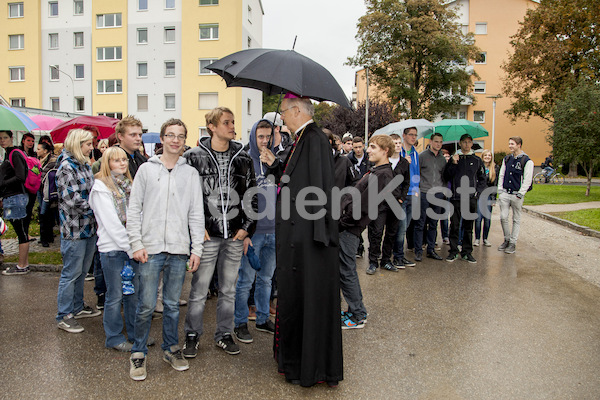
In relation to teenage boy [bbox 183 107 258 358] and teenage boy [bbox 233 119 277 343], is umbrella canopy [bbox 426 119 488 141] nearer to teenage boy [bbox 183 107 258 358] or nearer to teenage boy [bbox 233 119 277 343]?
teenage boy [bbox 233 119 277 343]

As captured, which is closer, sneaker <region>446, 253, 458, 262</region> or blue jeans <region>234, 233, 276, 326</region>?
blue jeans <region>234, 233, 276, 326</region>

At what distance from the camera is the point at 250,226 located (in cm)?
425

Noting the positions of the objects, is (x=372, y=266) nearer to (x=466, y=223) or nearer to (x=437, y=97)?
(x=466, y=223)

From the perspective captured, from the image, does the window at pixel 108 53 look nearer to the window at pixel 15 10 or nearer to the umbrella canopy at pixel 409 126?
the window at pixel 15 10

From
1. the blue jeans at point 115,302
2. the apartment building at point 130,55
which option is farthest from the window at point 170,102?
the blue jeans at point 115,302

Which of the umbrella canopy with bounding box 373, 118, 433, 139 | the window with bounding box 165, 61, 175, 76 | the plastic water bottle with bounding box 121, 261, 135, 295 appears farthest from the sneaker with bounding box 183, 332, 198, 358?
the window with bounding box 165, 61, 175, 76

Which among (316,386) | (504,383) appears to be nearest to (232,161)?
(316,386)

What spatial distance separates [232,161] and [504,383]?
3015 millimetres

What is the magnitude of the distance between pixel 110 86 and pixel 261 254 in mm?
39050

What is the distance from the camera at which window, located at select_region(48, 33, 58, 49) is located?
40528 millimetres

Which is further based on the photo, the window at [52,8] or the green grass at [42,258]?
the window at [52,8]

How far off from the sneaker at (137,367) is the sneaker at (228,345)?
0.75 meters

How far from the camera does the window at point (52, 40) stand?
4053cm

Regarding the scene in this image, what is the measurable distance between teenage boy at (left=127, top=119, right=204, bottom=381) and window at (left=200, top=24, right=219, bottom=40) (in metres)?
36.0
